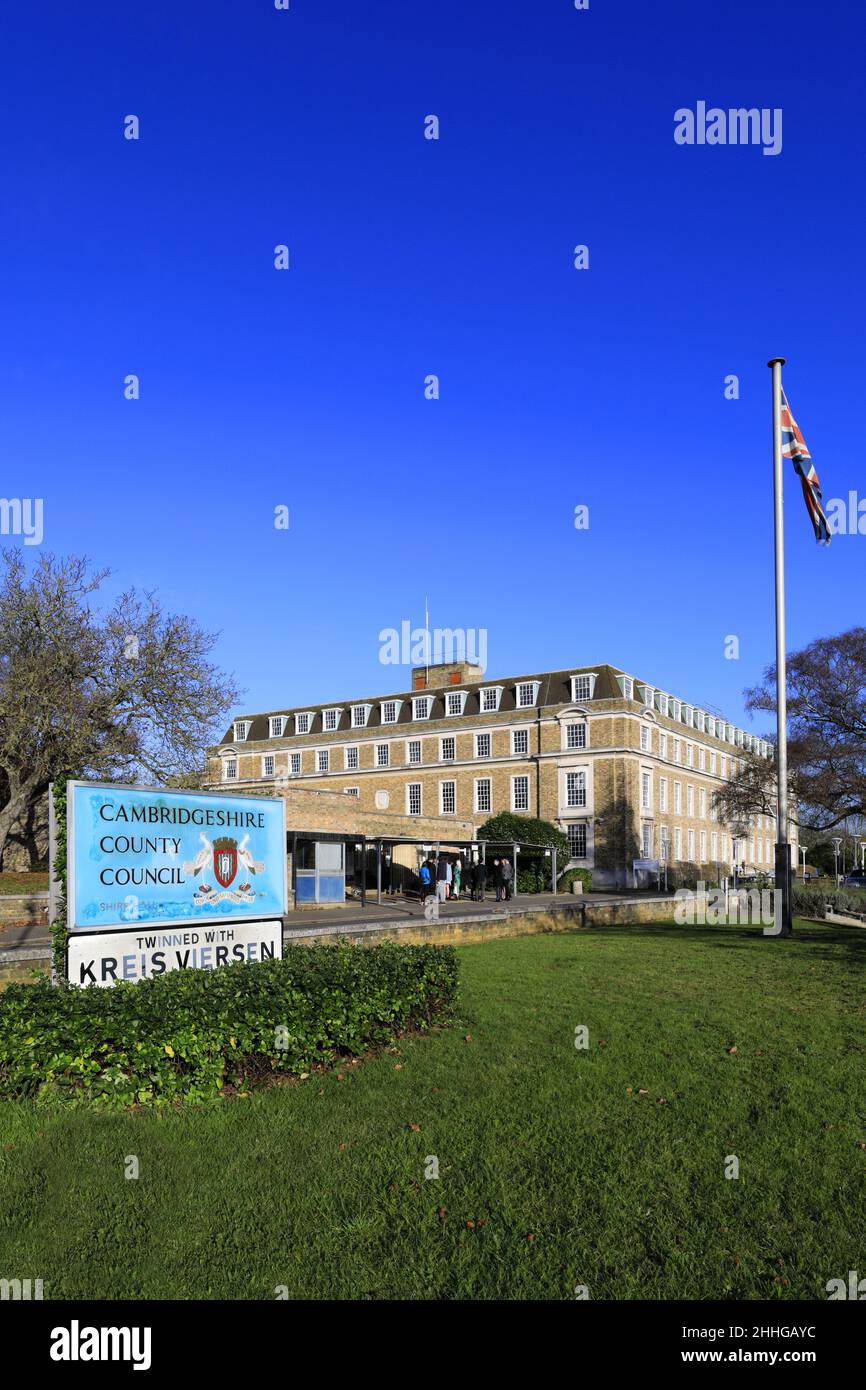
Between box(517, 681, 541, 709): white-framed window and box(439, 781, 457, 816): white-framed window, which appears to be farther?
box(439, 781, 457, 816): white-framed window

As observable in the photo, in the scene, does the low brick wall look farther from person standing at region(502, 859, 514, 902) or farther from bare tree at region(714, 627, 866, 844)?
bare tree at region(714, 627, 866, 844)

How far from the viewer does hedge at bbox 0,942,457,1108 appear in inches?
305

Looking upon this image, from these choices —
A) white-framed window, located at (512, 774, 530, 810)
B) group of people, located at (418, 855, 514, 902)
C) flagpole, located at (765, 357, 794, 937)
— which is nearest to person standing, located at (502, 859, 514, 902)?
group of people, located at (418, 855, 514, 902)

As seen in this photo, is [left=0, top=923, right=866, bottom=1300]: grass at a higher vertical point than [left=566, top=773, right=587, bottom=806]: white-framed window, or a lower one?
lower

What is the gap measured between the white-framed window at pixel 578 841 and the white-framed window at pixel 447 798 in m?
9.74

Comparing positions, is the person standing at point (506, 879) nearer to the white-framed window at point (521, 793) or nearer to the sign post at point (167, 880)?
the white-framed window at point (521, 793)

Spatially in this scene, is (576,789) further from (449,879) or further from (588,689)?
(449,879)

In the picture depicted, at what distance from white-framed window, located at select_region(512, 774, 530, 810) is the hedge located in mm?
53796

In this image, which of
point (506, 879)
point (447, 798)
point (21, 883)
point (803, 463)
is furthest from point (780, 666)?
Answer: point (447, 798)

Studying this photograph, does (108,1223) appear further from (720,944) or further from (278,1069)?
(720,944)

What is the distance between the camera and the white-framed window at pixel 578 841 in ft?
198

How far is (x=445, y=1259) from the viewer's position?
496cm

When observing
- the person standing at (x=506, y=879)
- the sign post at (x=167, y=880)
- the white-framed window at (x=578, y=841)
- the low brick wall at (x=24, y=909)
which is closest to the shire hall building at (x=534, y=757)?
the white-framed window at (x=578, y=841)
